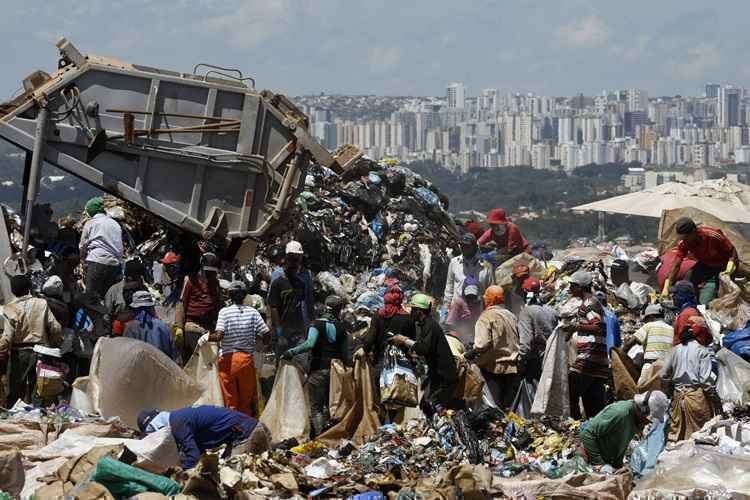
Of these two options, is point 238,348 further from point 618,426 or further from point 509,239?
point 509,239

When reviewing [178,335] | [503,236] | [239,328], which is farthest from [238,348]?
[503,236]

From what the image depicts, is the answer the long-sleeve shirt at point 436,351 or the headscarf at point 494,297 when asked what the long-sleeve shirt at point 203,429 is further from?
the headscarf at point 494,297

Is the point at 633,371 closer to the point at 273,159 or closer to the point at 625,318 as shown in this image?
the point at 625,318

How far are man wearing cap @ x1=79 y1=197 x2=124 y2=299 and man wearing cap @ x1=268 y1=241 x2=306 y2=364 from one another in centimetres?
131

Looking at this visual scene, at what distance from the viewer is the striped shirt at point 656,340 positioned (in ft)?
33.5

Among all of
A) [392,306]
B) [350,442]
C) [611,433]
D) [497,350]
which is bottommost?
[350,442]

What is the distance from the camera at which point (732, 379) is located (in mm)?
9648

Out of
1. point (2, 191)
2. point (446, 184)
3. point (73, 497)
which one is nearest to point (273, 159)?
point (73, 497)

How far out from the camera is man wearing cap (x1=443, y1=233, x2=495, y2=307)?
1216 centimetres

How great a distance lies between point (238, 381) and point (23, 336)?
1.56m

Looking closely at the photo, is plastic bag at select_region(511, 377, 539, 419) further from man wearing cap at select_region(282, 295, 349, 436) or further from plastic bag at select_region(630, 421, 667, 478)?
plastic bag at select_region(630, 421, 667, 478)

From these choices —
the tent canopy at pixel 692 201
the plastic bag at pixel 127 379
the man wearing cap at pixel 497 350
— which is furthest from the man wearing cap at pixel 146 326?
the tent canopy at pixel 692 201

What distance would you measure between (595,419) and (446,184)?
13065 cm

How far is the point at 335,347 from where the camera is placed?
998 centimetres
